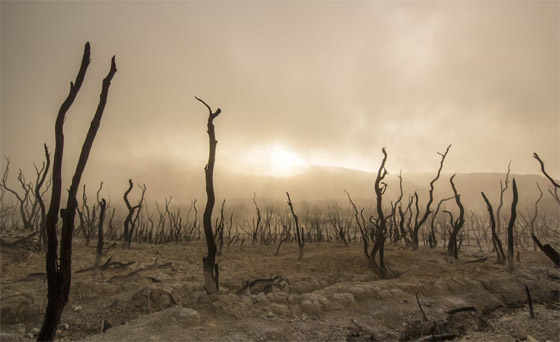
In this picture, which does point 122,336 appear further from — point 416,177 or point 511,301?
point 416,177

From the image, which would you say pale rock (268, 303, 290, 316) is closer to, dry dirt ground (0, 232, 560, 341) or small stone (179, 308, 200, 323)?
dry dirt ground (0, 232, 560, 341)

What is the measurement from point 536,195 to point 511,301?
9612 centimetres

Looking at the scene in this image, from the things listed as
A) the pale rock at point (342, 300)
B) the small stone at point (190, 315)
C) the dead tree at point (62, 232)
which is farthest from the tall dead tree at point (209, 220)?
the dead tree at point (62, 232)

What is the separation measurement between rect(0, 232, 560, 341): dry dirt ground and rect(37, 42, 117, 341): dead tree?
195 centimetres

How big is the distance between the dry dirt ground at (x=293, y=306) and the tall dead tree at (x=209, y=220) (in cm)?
37

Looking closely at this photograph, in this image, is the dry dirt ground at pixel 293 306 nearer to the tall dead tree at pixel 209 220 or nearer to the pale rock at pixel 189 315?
the pale rock at pixel 189 315

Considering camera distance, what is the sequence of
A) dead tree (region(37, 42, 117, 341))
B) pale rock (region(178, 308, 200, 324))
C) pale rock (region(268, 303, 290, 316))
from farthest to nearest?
pale rock (region(268, 303, 290, 316)) < pale rock (region(178, 308, 200, 324)) < dead tree (region(37, 42, 117, 341))

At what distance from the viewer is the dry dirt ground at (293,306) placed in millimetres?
5277

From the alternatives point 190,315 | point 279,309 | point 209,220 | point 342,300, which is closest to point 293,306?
point 279,309

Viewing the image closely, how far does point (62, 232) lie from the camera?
323 centimetres

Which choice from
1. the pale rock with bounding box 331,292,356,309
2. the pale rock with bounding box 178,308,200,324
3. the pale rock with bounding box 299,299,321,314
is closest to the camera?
the pale rock with bounding box 178,308,200,324

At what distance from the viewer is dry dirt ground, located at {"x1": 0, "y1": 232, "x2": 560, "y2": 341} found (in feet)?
17.3

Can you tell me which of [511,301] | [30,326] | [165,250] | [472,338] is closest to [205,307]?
[30,326]

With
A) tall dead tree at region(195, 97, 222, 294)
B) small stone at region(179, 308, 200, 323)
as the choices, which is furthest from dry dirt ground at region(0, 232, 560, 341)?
tall dead tree at region(195, 97, 222, 294)
